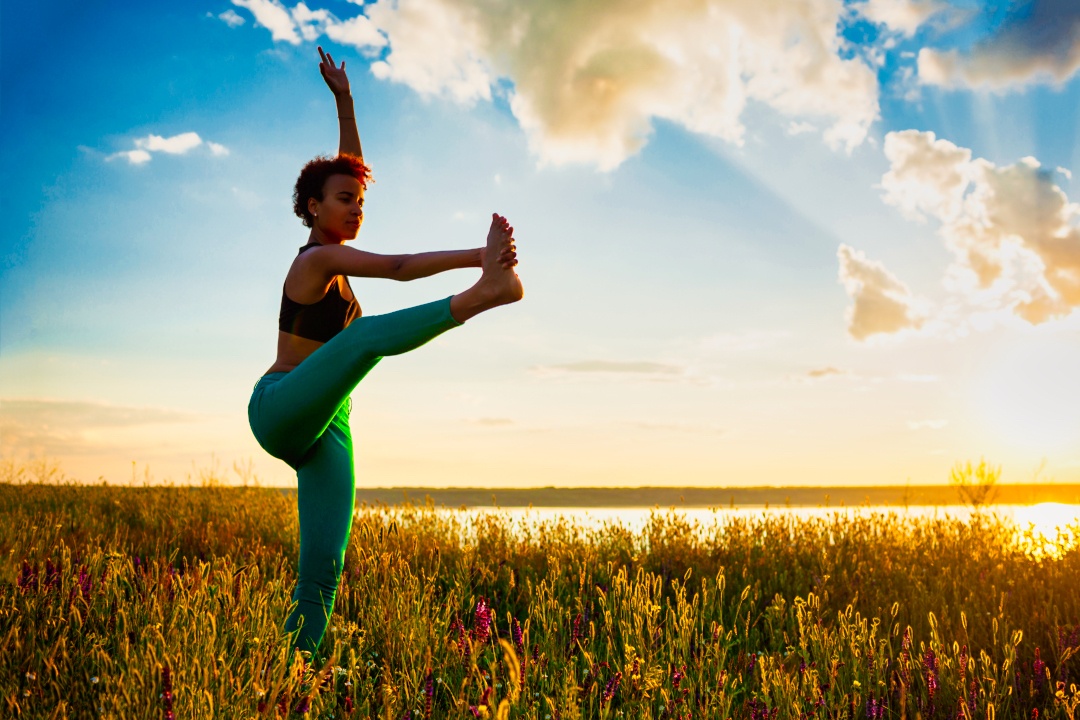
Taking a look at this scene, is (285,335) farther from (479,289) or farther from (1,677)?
(1,677)

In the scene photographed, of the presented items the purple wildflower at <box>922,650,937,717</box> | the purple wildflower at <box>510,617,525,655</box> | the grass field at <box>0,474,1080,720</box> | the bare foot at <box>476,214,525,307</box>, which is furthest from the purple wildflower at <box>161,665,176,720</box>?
the purple wildflower at <box>922,650,937,717</box>

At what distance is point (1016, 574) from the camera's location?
6727mm

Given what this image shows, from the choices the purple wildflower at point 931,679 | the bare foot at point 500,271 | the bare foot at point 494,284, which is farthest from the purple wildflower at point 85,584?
the purple wildflower at point 931,679

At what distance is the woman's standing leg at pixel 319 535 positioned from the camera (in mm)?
3537

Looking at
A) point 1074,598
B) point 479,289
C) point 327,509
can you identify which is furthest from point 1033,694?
point 327,509

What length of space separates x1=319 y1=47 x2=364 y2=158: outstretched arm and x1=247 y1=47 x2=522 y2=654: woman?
787mm

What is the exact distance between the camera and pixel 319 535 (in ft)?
11.6

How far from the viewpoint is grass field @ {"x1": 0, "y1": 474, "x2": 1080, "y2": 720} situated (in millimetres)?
2857

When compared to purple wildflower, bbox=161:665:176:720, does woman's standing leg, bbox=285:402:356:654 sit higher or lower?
higher

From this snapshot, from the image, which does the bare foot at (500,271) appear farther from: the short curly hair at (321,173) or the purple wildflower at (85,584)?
the purple wildflower at (85,584)

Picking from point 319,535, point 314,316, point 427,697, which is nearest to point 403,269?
point 314,316

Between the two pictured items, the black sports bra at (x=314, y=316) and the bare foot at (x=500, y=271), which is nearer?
the bare foot at (x=500, y=271)

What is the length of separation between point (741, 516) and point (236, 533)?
6.01m

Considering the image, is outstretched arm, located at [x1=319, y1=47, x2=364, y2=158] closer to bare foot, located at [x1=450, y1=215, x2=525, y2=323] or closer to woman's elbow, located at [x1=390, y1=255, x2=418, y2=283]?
woman's elbow, located at [x1=390, y1=255, x2=418, y2=283]
